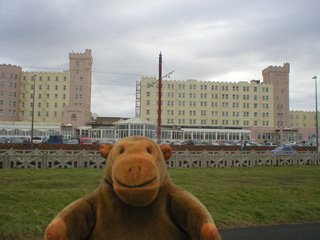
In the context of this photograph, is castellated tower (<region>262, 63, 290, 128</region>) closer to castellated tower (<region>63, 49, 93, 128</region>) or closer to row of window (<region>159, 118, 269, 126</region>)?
row of window (<region>159, 118, 269, 126</region>)

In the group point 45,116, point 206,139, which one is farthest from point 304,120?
point 45,116

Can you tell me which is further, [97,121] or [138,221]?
[97,121]

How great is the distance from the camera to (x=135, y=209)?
7.86 ft

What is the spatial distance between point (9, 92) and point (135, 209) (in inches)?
2869

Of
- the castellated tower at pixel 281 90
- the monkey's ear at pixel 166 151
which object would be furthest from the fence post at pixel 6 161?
the castellated tower at pixel 281 90

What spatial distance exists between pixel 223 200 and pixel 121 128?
3729 cm

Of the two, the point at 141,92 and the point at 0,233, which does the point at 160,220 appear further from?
the point at 141,92

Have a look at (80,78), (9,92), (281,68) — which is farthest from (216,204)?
(281,68)

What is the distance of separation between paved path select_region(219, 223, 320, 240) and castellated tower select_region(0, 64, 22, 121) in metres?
69.7

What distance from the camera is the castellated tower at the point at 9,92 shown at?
65000 millimetres

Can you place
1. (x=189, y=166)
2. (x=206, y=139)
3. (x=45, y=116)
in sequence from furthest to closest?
(x=45, y=116)
(x=206, y=139)
(x=189, y=166)

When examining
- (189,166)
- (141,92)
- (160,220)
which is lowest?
(189,166)

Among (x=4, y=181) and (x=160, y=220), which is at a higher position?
(x=160, y=220)

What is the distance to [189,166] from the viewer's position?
17188 mm
